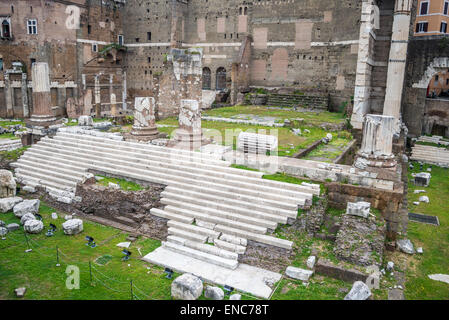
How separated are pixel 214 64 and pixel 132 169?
19904mm

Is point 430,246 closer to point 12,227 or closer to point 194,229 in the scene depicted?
point 194,229

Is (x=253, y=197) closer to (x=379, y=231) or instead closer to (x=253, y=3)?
(x=379, y=231)

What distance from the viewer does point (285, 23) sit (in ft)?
84.5

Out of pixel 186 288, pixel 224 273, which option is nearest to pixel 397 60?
pixel 224 273

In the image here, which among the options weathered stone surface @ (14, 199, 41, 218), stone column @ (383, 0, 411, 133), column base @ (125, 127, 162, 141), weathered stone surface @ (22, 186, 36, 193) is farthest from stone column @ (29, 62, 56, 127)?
stone column @ (383, 0, 411, 133)

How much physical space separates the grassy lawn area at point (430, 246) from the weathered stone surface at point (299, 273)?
1866 mm

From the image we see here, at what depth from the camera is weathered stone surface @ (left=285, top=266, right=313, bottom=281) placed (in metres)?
7.43

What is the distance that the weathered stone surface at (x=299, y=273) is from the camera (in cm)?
743

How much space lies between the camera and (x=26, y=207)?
1059cm

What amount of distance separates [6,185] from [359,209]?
10650 mm

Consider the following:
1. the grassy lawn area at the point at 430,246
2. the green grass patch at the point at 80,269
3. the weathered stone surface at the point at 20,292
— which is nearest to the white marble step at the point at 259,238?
the green grass patch at the point at 80,269

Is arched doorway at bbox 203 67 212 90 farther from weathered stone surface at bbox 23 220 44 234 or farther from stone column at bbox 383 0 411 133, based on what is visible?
weathered stone surface at bbox 23 220 44 234

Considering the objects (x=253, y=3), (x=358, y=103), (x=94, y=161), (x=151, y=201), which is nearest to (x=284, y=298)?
(x=151, y=201)

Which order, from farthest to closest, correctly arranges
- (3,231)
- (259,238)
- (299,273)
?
(3,231), (259,238), (299,273)
